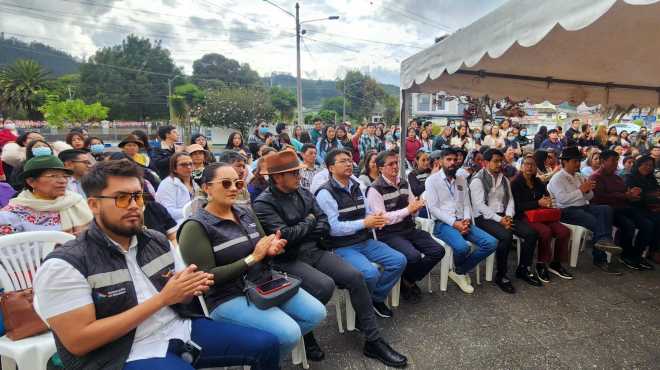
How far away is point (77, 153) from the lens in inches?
132

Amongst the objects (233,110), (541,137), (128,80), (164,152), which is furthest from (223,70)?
(164,152)

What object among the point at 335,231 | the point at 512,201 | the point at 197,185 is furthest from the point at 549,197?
the point at 197,185

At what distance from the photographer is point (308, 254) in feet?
9.45

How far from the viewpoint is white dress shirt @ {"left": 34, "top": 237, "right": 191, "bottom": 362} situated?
1.41 m

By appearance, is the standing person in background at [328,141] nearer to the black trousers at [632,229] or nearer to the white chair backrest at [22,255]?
the black trousers at [632,229]

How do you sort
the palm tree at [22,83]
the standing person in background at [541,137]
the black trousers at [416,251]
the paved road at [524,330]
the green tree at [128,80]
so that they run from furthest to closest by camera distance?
the green tree at [128,80]
the palm tree at [22,83]
the standing person in background at [541,137]
the black trousers at [416,251]
the paved road at [524,330]

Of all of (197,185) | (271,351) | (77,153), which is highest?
(77,153)

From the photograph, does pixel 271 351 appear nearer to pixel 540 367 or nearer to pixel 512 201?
pixel 540 367

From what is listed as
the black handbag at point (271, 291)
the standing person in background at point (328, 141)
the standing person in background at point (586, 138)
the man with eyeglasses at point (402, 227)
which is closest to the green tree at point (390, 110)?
the standing person in background at point (586, 138)

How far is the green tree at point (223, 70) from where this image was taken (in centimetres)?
8681

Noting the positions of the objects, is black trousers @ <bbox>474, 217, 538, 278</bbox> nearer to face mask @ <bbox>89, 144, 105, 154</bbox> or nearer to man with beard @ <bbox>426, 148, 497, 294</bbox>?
man with beard @ <bbox>426, 148, 497, 294</bbox>

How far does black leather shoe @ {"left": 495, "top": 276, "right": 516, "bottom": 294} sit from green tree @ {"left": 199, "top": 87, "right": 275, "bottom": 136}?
35730 millimetres

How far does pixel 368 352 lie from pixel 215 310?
1.18m

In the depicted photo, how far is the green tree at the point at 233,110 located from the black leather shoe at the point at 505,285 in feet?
117
